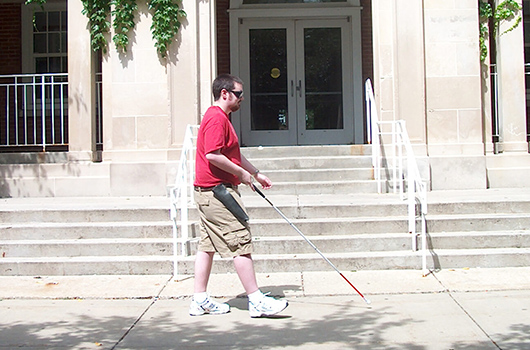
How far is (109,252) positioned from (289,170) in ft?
9.29

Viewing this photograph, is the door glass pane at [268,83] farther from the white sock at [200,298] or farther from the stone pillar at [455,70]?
the white sock at [200,298]

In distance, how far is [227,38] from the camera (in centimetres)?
1141

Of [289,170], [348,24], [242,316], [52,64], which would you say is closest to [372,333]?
[242,316]

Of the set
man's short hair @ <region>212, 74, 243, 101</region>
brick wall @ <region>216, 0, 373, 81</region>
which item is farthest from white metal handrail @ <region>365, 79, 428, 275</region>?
brick wall @ <region>216, 0, 373, 81</region>

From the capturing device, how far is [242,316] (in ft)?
15.5


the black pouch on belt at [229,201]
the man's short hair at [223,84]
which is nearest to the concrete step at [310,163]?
the man's short hair at [223,84]

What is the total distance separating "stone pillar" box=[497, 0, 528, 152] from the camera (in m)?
8.89

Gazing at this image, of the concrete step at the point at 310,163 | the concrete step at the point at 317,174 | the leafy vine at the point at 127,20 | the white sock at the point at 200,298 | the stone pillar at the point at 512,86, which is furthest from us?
the stone pillar at the point at 512,86

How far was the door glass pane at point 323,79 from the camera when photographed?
1134cm

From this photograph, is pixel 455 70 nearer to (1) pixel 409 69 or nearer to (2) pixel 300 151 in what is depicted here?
(1) pixel 409 69

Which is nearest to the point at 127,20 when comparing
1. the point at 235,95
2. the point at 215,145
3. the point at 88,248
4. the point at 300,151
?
the point at 300,151

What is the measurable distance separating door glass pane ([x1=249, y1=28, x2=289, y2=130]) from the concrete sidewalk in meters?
5.75

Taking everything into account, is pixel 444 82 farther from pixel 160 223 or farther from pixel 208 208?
pixel 208 208

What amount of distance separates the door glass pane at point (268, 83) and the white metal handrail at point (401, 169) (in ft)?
9.49
